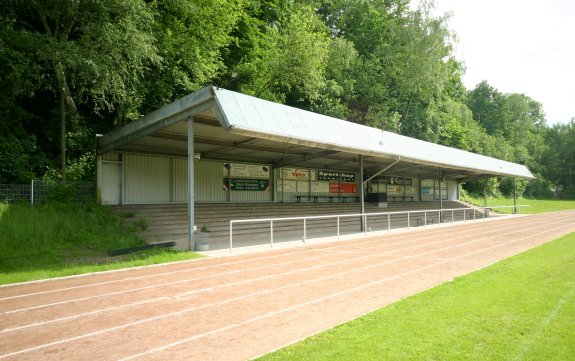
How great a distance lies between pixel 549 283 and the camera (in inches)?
285

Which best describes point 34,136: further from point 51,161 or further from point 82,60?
point 82,60

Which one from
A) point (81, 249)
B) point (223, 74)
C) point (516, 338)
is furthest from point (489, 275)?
point (223, 74)

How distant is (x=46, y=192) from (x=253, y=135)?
27.2ft

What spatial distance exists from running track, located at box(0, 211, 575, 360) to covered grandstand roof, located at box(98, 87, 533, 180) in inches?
176

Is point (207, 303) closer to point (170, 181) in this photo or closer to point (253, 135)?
point (253, 135)

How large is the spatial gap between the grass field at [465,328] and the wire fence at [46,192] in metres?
13.6

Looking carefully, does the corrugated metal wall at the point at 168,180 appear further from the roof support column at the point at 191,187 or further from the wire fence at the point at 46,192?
the roof support column at the point at 191,187

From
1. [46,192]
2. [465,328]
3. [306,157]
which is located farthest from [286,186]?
[465,328]

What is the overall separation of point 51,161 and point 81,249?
7946 millimetres

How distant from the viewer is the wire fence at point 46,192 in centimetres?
1415

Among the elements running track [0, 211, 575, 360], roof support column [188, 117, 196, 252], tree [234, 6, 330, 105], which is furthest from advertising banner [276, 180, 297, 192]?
running track [0, 211, 575, 360]

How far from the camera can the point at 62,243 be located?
12539 mm

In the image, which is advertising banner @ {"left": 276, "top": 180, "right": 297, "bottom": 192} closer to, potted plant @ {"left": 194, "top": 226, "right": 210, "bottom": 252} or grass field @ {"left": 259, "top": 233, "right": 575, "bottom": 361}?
potted plant @ {"left": 194, "top": 226, "right": 210, "bottom": 252}

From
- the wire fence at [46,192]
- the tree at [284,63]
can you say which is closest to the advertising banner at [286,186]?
the tree at [284,63]
